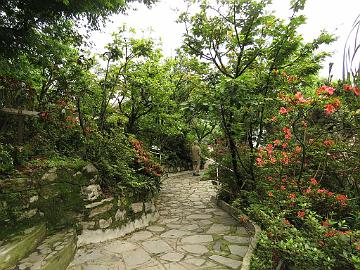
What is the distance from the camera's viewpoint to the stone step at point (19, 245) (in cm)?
277

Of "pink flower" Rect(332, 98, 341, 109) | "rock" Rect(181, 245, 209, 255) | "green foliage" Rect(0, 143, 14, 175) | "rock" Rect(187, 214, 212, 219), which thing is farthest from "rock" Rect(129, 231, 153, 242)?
"pink flower" Rect(332, 98, 341, 109)

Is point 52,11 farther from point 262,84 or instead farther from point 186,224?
point 186,224

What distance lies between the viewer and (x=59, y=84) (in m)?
5.29

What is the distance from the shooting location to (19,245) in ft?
9.91

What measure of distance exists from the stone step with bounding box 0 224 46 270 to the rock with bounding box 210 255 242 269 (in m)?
2.55

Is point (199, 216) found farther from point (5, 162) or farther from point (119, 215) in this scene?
point (5, 162)

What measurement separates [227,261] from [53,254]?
2392 millimetres

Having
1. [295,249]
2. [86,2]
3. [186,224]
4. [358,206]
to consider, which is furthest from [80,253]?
[358,206]

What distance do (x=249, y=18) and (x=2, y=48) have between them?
5.02m

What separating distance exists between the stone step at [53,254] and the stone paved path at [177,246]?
19 centimetres

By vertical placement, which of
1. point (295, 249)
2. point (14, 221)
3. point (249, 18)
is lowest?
point (295, 249)

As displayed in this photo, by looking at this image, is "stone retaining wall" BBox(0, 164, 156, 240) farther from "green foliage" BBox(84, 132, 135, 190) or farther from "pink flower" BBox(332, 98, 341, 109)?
"pink flower" BBox(332, 98, 341, 109)

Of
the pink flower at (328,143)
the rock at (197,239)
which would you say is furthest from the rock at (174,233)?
the pink flower at (328,143)

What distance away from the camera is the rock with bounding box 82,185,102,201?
4297mm
